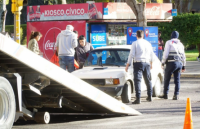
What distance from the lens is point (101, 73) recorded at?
11.6 metres

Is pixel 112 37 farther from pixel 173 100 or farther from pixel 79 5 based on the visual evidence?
pixel 173 100

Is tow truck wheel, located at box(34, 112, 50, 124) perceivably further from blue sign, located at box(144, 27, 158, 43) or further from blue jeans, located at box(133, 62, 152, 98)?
blue sign, located at box(144, 27, 158, 43)

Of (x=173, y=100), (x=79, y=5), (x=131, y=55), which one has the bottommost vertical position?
(x=173, y=100)

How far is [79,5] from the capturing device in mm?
22234

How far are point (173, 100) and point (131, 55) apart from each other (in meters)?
1.79

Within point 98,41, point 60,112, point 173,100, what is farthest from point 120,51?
point 98,41

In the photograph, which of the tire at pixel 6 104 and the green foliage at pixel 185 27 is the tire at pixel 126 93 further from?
the green foliage at pixel 185 27

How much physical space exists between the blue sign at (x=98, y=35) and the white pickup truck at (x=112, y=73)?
28.7 ft

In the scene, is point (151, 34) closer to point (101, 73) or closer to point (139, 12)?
point (139, 12)

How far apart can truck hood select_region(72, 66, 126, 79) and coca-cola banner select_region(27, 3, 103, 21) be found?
10201mm

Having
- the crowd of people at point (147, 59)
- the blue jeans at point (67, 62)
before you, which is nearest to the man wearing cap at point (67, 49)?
→ the blue jeans at point (67, 62)

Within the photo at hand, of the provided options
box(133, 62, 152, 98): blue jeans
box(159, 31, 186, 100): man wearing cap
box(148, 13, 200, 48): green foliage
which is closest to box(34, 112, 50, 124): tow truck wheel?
box(133, 62, 152, 98): blue jeans

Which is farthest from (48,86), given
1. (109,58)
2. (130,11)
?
(130,11)

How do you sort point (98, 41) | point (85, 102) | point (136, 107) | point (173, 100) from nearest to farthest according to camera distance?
point (85, 102)
point (136, 107)
point (173, 100)
point (98, 41)
